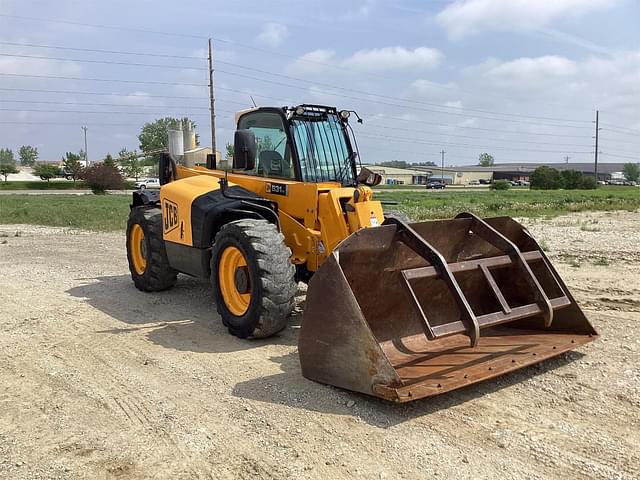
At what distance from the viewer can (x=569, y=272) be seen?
30.8 ft

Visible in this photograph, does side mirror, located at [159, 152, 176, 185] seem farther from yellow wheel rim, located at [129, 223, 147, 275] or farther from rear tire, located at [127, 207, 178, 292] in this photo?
yellow wheel rim, located at [129, 223, 147, 275]

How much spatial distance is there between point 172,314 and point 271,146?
2.30m

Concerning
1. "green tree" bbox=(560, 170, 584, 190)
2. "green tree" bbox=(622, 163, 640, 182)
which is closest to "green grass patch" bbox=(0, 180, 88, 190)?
"green tree" bbox=(560, 170, 584, 190)

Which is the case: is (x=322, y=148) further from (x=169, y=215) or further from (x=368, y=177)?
(x=169, y=215)

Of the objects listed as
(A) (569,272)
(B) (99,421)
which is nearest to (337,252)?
(B) (99,421)

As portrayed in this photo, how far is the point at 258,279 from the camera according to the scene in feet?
18.1

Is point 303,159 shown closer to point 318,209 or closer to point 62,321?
point 318,209

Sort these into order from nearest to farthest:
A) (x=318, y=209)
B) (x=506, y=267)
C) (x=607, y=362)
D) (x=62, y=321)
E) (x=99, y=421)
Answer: (x=99, y=421) → (x=607, y=362) → (x=506, y=267) → (x=318, y=209) → (x=62, y=321)

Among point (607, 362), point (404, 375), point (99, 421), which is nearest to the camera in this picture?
point (99, 421)

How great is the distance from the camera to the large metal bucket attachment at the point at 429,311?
4.27 metres

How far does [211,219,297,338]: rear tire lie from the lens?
553 centimetres

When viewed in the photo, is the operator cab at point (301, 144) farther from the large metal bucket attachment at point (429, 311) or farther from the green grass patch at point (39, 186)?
the green grass patch at point (39, 186)

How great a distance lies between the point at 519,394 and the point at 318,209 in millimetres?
2779

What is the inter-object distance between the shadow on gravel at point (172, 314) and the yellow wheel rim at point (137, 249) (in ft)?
1.12
